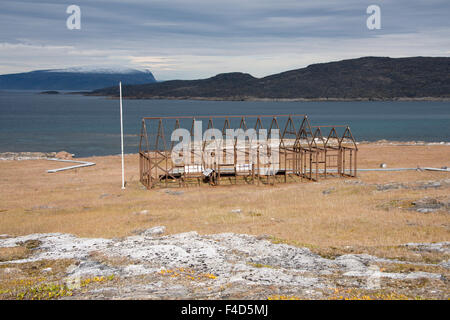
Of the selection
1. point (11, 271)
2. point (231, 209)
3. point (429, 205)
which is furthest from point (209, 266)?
point (429, 205)

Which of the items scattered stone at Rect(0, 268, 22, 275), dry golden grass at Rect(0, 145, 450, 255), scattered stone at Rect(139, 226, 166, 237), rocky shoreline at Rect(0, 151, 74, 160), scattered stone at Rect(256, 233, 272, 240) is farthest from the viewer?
rocky shoreline at Rect(0, 151, 74, 160)

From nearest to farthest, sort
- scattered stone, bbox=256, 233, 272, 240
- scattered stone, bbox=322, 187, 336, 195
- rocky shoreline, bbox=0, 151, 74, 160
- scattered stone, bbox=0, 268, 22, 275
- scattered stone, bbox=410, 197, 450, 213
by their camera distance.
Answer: scattered stone, bbox=0, 268, 22, 275
scattered stone, bbox=256, 233, 272, 240
scattered stone, bbox=410, 197, 450, 213
scattered stone, bbox=322, 187, 336, 195
rocky shoreline, bbox=0, 151, 74, 160

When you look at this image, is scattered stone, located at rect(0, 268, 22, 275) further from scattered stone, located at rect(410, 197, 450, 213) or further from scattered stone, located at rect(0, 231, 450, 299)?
scattered stone, located at rect(410, 197, 450, 213)

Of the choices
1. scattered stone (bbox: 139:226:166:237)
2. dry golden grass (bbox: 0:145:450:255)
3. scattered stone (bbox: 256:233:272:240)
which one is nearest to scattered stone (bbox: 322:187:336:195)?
dry golden grass (bbox: 0:145:450:255)

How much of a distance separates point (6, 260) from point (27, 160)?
1878 inches

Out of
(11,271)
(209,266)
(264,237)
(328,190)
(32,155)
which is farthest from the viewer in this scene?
(32,155)

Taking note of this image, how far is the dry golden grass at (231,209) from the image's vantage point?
2105 centimetres

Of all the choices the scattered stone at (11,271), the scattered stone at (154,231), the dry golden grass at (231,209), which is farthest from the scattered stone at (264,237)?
the scattered stone at (11,271)

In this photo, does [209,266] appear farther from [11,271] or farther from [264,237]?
[11,271]

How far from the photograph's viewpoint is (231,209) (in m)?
27.5

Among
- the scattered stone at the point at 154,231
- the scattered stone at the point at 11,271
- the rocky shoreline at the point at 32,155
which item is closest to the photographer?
the scattered stone at the point at 11,271

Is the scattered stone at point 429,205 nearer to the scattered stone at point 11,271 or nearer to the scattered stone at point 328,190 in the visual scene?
the scattered stone at point 328,190

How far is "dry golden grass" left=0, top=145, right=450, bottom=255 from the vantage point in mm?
21047

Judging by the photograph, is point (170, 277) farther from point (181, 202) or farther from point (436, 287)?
point (181, 202)
